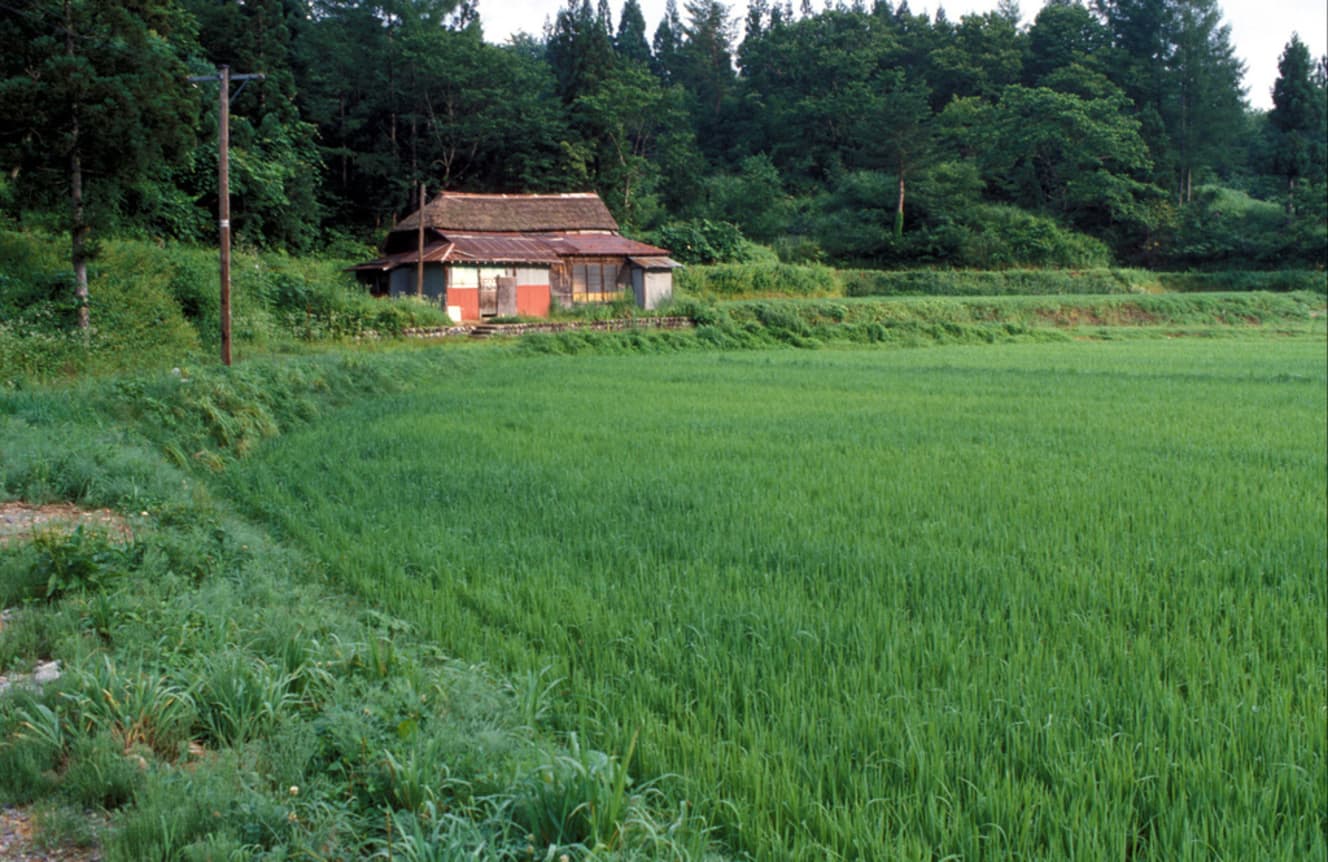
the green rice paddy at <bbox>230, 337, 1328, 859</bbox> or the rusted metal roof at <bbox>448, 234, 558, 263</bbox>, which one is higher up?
the rusted metal roof at <bbox>448, 234, 558, 263</bbox>

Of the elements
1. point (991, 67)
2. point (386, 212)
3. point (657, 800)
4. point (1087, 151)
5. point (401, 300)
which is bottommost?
point (657, 800)

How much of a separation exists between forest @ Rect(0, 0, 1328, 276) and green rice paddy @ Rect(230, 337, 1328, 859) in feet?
84.0

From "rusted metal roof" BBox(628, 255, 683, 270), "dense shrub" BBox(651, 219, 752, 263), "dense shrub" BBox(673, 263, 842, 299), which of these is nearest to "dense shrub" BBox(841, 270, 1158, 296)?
"dense shrub" BBox(673, 263, 842, 299)

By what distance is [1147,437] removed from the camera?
34.5 ft

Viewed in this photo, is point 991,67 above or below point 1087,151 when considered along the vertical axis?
above

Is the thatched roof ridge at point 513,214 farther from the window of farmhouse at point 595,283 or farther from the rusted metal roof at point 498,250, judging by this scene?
the window of farmhouse at point 595,283

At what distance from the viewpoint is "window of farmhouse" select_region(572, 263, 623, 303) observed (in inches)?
1332

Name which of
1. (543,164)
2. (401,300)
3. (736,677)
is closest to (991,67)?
(543,164)

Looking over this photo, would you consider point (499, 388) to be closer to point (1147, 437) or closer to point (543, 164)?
point (1147, 437)

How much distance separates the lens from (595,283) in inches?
1347

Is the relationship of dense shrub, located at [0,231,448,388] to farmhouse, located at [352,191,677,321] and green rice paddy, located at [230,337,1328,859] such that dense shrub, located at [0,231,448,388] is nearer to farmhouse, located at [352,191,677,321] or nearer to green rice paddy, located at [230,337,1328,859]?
farmhouse, located at [352,191,677,321]

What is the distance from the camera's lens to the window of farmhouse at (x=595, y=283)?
3384 cm

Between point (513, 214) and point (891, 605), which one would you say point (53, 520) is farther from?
point (513, 214)

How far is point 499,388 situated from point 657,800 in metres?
13.4
